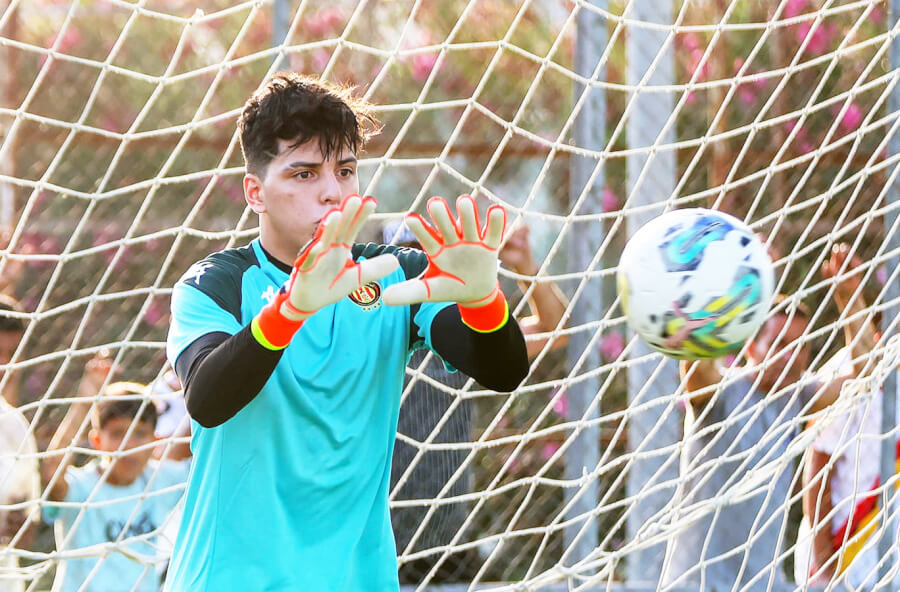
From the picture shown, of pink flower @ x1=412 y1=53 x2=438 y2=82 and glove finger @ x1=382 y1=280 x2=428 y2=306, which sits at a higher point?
glove finger @ x1=382 y1=280 x2=428 y2=306

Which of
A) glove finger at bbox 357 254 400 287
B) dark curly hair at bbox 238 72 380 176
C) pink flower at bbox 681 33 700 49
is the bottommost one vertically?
pink flower at bbox 681 33 700 49

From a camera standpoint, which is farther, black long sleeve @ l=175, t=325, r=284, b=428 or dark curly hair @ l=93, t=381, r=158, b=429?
dark curly hair @ l=93, t=381, r=158, b=429

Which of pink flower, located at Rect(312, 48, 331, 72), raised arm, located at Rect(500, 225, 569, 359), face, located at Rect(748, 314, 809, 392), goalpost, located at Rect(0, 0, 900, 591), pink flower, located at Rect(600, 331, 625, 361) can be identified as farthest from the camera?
pink flower, located at Rect(312, 48, 331, 72)

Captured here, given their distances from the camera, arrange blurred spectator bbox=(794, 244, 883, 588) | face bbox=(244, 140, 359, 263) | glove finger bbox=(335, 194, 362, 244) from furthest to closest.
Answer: blurred spectator bbox=(794, 244, 883, 588), face bbox=(244, 140, 359, 263), glove finger bbox=(335, 194, 362, 244)

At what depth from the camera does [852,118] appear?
5312mm

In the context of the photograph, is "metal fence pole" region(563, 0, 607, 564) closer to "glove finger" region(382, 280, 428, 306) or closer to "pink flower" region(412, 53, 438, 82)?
"glove finger" region(382, 280, 428, 306)

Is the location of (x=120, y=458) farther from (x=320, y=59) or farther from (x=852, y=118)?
(x=852, y=118)

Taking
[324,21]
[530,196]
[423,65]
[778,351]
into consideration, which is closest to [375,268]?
[530,196]

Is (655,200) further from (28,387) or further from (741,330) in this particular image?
(28,387)

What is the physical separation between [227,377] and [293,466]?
0.26 m

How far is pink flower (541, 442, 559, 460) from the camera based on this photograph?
4828 mm

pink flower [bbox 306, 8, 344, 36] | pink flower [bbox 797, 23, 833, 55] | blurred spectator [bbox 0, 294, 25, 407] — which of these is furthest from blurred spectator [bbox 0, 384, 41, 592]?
pink flower [bbox 797, 23, 833, 55]

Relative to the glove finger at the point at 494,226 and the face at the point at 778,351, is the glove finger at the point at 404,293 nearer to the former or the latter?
the glove finger at the point at 494,226

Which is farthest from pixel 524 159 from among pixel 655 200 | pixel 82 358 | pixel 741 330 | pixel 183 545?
pixel 183 545
